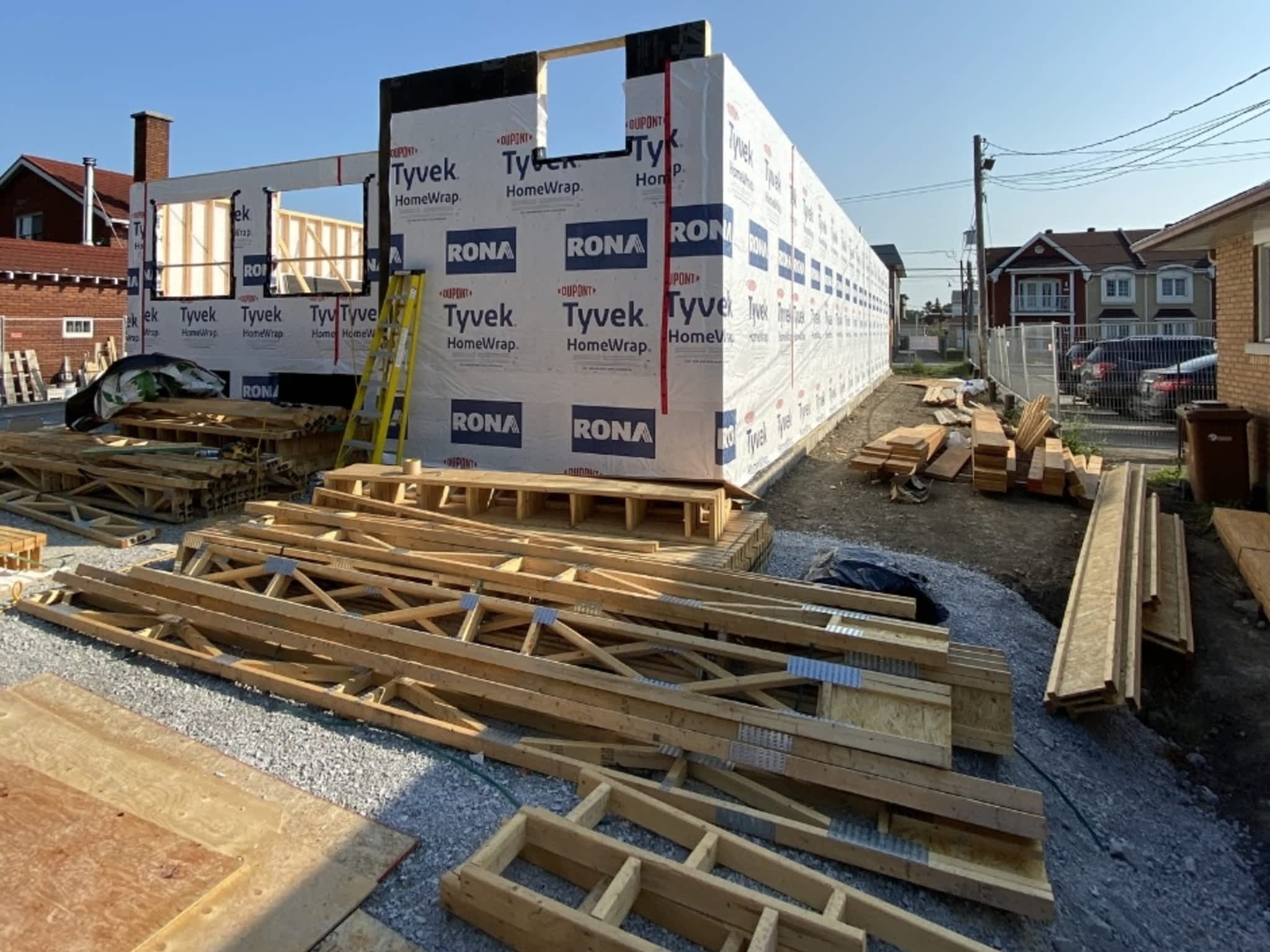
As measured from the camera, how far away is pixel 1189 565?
7.83 metres

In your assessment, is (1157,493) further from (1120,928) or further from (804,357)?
(1120,928)

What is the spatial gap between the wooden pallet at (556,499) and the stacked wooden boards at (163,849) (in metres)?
3.45

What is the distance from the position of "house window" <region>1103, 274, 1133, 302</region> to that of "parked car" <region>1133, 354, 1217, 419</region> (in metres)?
33.8

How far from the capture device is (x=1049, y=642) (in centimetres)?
596

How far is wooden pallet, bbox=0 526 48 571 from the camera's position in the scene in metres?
6.73

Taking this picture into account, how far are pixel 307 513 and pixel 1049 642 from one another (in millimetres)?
5797

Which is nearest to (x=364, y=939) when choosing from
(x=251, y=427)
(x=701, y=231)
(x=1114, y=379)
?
(x=701, y=231)

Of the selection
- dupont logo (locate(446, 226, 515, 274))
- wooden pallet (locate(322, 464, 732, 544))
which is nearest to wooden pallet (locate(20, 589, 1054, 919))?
wooden pallet (locate(322, 464, 732, 544))

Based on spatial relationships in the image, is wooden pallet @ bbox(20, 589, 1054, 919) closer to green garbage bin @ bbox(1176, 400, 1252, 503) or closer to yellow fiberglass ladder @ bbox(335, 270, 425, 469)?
yellow fiberglass ladder @ bbox(335, 270, 425, 469)

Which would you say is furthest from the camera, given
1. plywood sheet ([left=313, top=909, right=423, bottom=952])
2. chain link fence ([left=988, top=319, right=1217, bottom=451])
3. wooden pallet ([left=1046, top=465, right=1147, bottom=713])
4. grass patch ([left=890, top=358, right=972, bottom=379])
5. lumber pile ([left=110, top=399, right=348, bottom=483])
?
grass patch ([left=890, top=358, right=972, bottom=379])

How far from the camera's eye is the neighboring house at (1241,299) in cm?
940

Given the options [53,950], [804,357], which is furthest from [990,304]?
[53,950]

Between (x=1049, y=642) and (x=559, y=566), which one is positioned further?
(x=1049, y=642)

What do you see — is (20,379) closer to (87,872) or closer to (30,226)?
(30,226)
